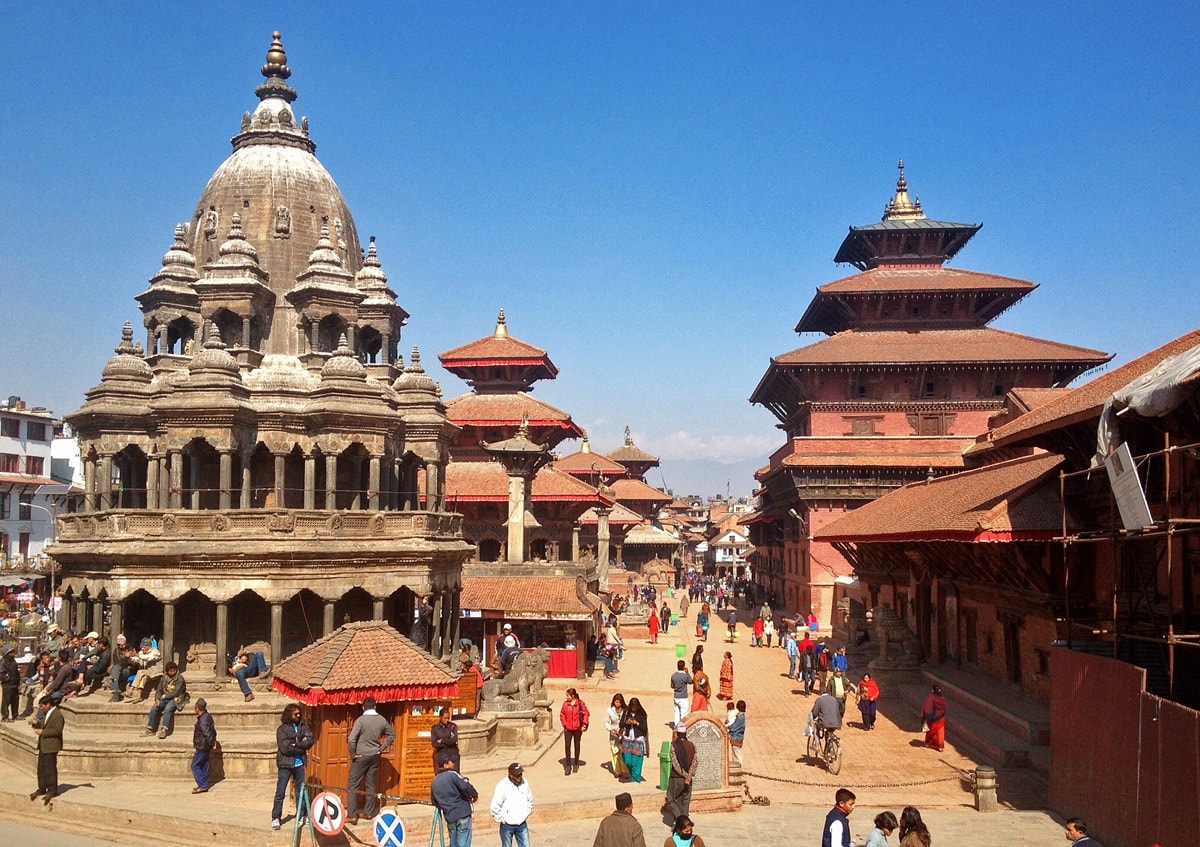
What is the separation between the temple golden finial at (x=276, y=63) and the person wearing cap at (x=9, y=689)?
20411mm

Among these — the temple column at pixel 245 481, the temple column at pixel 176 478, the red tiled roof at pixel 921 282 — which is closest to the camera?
the temple column at pixel 176 478

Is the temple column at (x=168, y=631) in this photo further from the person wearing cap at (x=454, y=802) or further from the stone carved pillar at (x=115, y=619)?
the person wearing cap at (x=454, y=802)

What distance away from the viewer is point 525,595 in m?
31.6

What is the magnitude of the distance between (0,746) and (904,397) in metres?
38.9

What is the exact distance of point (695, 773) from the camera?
53.3 feet

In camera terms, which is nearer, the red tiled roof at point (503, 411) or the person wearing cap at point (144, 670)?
the person wearing cap at point (144, 670)

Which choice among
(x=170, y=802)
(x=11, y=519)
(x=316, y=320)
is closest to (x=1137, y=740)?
(x=170, y=802)

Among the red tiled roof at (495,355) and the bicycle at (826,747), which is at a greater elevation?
the red tiled roof at (495,355)

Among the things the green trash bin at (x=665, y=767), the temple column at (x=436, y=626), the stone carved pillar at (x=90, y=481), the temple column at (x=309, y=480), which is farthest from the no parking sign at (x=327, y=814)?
the stone carved pillar at (x=90, y=481)

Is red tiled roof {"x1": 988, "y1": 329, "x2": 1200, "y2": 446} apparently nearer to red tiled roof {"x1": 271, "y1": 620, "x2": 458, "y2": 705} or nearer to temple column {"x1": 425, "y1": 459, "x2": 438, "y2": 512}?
red tiled roof {"x1": 271, "y1": 620, "x2": 458, "y2": 705}

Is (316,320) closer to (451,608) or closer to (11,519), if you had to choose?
(451,608)

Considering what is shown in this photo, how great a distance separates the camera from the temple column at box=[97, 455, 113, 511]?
26344 mm

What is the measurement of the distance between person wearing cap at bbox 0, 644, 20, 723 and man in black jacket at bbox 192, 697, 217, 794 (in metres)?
6.45

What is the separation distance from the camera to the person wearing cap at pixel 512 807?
1216 centimetres
